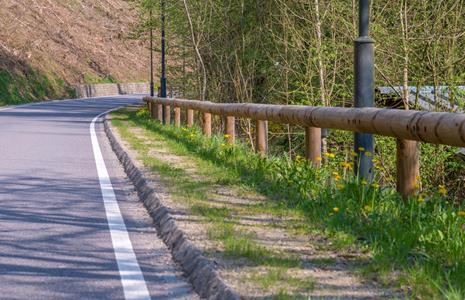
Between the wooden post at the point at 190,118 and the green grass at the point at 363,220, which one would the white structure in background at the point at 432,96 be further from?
the wooden post at the point at 190,118

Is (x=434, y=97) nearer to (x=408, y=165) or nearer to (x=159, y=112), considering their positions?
(x=408, y=165)

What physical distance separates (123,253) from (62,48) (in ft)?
228

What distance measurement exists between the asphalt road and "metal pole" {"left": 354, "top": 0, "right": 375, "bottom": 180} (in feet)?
7.46

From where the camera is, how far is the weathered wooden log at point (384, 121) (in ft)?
22.7

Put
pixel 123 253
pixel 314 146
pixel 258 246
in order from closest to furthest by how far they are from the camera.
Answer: pixel 258 246 < pixel 123 253 < pixel 314 146

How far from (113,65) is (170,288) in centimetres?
7791

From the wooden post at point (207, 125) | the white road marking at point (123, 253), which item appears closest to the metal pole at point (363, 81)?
the white road marking at point (123, 253)

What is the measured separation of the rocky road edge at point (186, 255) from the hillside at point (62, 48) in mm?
42251

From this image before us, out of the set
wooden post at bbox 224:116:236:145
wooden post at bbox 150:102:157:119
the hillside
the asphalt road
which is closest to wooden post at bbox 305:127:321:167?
the asphalt road

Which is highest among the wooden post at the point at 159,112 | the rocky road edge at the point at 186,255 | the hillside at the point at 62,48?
the hillside at the point at 62,48

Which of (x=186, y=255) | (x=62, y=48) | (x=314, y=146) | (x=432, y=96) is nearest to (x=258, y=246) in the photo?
(x=186, y=255)

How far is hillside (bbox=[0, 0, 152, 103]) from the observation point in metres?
61.9

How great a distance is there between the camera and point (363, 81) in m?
9.77

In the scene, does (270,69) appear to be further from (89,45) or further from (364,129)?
(89,45)
